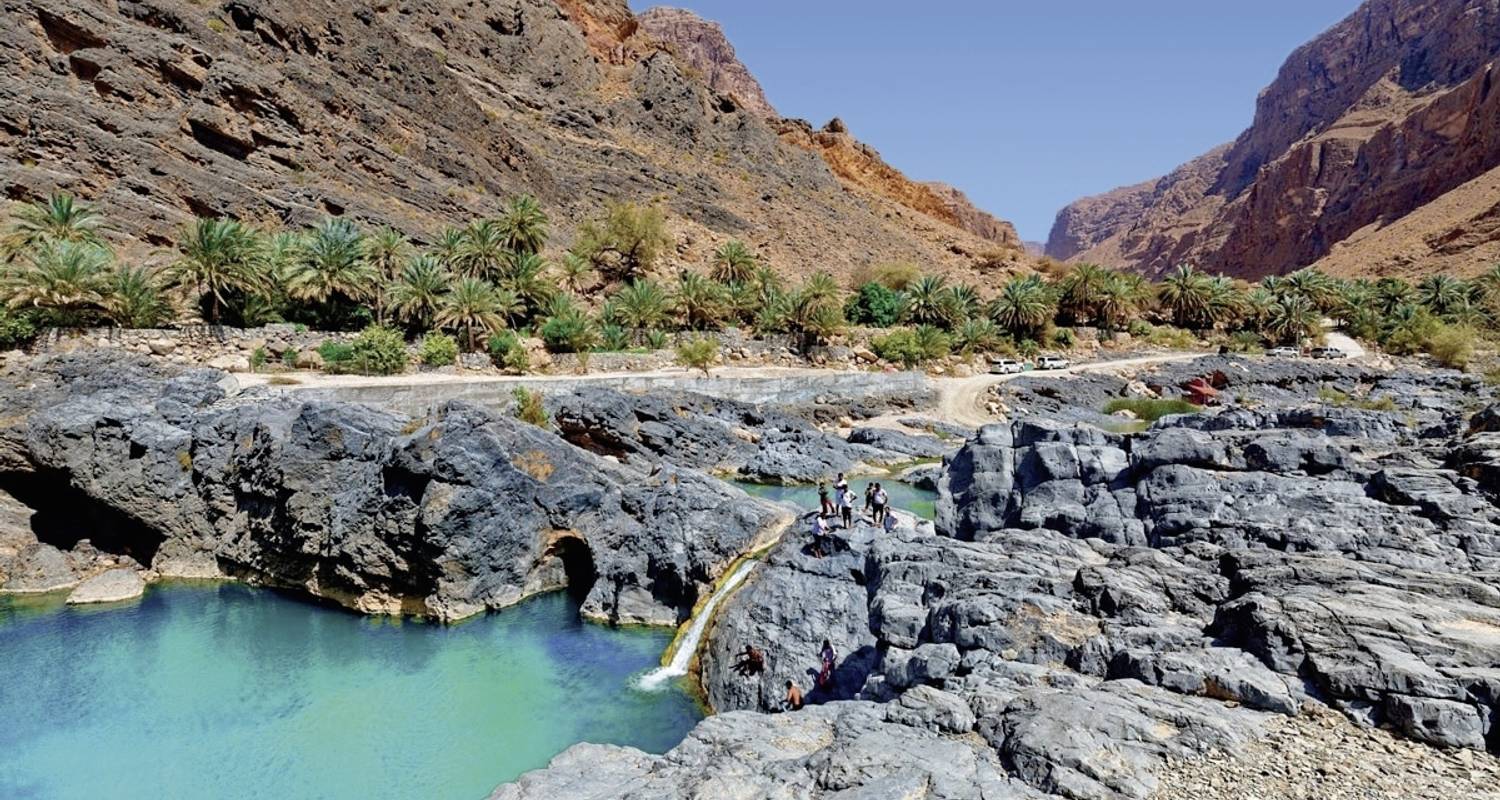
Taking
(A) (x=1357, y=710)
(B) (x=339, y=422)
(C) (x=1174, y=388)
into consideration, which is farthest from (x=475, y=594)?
(C) (x=1174, y=388)

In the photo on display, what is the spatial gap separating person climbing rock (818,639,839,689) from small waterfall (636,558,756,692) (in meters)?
3.14

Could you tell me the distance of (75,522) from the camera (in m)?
18.0

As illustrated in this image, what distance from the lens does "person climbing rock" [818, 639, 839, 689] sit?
11703mm

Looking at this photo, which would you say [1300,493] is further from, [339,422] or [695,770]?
[339,422]

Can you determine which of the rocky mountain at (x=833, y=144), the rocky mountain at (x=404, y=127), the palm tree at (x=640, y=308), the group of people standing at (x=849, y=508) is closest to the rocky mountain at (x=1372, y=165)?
the rocky mountain at (x=833, y=144)

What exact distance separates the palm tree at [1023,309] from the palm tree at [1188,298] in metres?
12.8

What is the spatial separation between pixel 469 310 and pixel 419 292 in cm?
239

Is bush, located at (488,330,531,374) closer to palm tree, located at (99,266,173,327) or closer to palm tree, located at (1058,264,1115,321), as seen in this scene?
palm tree, located at (99,266,173,327)

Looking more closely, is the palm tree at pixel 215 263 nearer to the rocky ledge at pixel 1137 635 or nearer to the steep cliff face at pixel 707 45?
the rocky ledge at pixel 1137 635

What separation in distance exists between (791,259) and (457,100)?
32.2m

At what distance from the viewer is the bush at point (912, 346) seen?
47125 mm

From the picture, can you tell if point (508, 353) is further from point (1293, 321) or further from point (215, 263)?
point (1293, 321)

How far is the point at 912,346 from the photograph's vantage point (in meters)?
47.2

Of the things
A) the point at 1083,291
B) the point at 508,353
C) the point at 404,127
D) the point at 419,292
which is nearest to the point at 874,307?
the point at 1083,291
